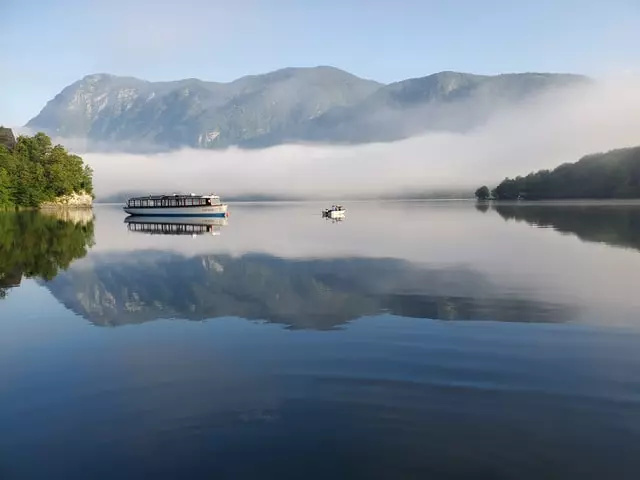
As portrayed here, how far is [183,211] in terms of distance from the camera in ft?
488

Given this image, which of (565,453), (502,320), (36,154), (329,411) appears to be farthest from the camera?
(36,154)

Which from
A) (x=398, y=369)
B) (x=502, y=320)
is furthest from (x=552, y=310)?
(x=398, y=369)

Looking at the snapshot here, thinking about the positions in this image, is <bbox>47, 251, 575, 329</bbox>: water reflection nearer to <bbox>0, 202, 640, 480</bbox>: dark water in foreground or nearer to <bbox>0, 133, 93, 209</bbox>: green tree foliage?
<bbox>0, 202, 640, 480</bbox>: dark water in foreground

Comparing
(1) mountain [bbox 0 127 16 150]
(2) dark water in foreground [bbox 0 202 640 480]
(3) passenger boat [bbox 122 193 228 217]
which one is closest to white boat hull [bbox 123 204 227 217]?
(3) passenger boat [bbox 122 193 228 217]

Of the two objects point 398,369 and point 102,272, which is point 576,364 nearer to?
point 398,369

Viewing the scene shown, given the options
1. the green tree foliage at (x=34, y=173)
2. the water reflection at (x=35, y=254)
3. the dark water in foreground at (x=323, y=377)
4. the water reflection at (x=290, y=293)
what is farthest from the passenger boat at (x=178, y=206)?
the dark water in foreground at (x=323, y=377)

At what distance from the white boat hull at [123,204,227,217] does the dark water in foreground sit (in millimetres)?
106665

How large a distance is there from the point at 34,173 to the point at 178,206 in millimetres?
67863

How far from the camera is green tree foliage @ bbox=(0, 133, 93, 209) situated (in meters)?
169

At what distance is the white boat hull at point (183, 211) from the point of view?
142 meters

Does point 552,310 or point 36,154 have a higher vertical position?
point 36,154

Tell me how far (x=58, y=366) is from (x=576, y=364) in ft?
58.6

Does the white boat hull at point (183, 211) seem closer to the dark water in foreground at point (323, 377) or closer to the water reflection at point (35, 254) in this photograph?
the water reflection at point (35, 254)

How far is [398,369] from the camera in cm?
1658
